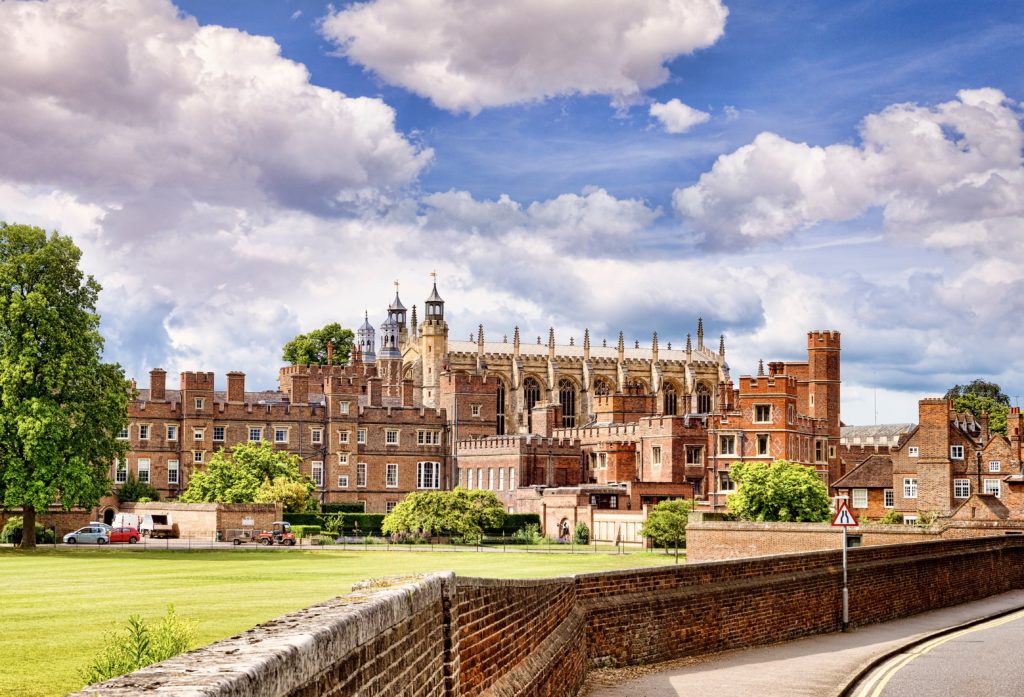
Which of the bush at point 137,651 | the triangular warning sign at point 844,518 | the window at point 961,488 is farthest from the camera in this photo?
the window at point 961,488

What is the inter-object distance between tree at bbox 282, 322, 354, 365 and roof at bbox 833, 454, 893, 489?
192 ft

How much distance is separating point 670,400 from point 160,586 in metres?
99.3

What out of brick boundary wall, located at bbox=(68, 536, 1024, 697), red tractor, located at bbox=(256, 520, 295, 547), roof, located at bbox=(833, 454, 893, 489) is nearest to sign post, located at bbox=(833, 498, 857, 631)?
brick boundary wall, located at bbox=(68, 536, 1024, 697)

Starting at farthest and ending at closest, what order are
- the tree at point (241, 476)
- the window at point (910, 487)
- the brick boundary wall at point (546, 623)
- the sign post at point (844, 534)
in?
the window at point (910, 487) → the tree at point (241, 476) → the sign post at point (844, 534) → the brick boundary wall at point (546, 623)

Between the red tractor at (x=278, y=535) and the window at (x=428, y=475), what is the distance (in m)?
23.3

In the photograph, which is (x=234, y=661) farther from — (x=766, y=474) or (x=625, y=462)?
(x=625, y=462)

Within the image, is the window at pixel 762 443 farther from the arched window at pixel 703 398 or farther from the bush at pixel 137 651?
the bush at pixel 137 651

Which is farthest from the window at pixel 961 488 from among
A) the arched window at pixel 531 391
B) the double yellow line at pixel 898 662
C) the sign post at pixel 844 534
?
the arched window at pixel 531 391

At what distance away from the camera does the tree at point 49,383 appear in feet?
174

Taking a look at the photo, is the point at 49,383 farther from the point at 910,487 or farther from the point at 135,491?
the point at 910,487

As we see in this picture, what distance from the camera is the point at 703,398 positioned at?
13188cm

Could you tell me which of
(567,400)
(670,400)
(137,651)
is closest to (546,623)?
(137,651)

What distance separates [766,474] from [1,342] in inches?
1437

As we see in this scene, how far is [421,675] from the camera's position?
881 cm
